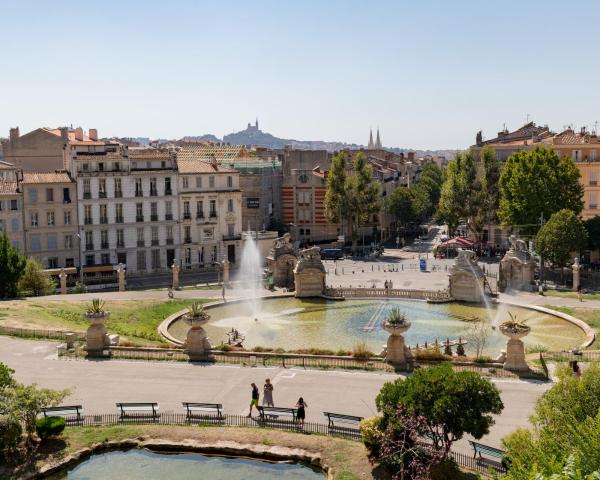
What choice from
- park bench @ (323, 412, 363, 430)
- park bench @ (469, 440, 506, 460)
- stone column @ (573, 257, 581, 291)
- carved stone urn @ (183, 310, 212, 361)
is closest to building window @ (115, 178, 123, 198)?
carved stone urn @ (183, 310, 212, 361)

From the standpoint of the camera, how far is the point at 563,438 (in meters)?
17.1

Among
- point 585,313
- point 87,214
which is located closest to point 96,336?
point 585,313

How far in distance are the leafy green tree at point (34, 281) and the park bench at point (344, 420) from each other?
36.2 meters

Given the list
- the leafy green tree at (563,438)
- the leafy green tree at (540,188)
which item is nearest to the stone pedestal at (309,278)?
the leafy green tree at (540,188)

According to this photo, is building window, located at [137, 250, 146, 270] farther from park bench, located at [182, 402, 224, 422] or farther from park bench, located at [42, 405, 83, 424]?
park bench, located at [182, 402, 224, 422]

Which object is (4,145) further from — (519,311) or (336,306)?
(519,311)

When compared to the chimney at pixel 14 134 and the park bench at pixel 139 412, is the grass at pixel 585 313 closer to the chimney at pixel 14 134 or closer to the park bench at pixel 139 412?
the park bench at pixel 139 412

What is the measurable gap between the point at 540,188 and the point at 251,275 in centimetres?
2719

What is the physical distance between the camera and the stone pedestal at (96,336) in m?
34.6

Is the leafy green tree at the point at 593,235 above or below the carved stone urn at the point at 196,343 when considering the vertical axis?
above

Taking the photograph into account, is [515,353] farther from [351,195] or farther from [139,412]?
[351,195]

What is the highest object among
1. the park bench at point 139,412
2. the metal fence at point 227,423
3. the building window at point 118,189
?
the building window at point 118,189

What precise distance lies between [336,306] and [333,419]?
87.6ft

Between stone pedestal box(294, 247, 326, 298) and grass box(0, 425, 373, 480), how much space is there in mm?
30396
